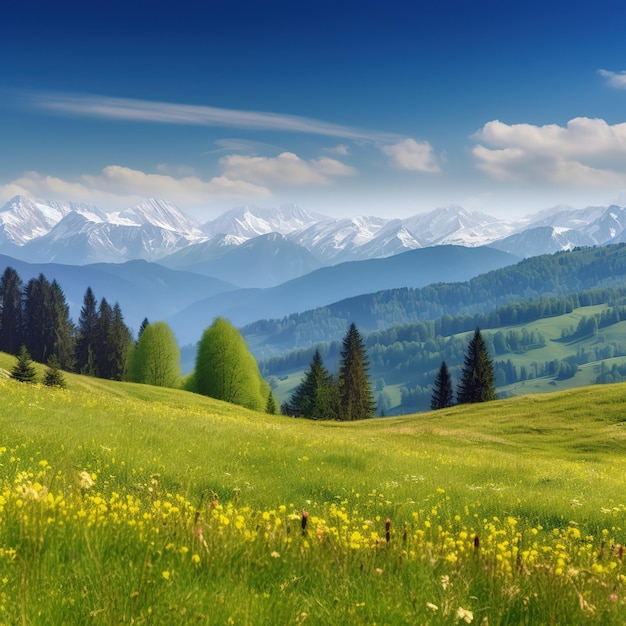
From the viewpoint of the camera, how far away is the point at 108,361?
114875mm

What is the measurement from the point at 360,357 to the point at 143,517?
9744 cm

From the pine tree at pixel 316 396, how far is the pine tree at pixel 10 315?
204 ft

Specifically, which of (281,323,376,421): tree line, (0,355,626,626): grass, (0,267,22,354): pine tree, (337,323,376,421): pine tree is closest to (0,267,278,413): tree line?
(0,267,22,354): pine tree

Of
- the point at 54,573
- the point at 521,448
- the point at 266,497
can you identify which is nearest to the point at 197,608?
the point at 54,573

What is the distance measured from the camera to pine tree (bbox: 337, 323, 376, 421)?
100875 mm

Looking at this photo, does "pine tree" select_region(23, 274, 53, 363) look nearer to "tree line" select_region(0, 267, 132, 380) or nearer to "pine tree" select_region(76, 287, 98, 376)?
"tree line" select_region(0, 267, 132, 380)

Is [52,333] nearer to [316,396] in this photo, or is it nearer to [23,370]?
[316,396]

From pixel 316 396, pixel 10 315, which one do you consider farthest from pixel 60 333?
pixel 316 396

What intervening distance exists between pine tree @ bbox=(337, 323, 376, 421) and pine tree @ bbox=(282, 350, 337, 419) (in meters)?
2.39

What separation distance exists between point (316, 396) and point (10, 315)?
230ft

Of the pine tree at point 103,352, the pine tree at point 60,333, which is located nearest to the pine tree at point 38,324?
the pine tree at point 60,333

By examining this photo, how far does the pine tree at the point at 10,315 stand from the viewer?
114 meters

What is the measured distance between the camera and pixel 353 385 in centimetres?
10156

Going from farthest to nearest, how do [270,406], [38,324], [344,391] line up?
[38,324] → [270,406] → [344,391]
